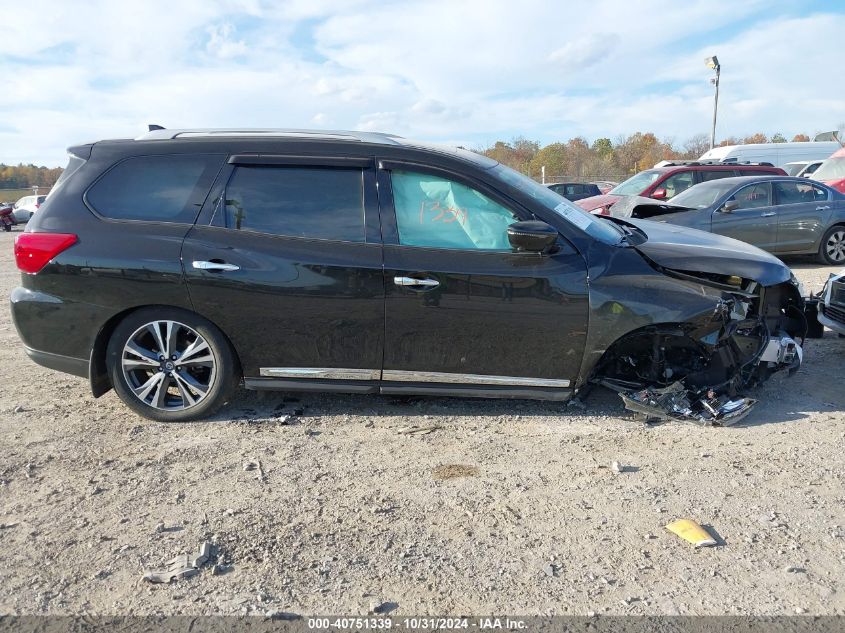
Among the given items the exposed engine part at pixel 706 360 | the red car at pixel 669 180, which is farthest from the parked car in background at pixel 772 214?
the exposed engine part at pixel 706 360

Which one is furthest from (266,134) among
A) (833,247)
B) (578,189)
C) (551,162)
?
(551,162)

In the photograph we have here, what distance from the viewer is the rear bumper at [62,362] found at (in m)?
4.11

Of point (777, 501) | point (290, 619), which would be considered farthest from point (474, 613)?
point (777, 501)

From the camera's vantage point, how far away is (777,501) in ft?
10.4

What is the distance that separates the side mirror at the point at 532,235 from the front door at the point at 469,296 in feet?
0.30

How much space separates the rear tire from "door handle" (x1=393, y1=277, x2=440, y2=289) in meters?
8.77

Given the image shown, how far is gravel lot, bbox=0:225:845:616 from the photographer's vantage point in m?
2.53

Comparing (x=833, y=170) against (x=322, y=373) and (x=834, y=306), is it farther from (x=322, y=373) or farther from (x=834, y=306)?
(x=322, y=373)

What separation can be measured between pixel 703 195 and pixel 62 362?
29.6 feet

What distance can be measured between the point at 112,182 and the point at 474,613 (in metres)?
3.40

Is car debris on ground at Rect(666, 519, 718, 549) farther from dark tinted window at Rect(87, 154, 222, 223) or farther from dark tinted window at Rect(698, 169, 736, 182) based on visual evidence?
dark tinted window at Rect(698, 169, 736, 182)

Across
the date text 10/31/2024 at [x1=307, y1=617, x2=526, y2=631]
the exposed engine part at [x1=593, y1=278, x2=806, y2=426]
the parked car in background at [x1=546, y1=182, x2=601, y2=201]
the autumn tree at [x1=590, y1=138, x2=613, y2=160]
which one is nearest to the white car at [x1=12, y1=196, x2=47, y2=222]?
the parked car in background at [x1=546, y1=182, x2=601, y2=201]

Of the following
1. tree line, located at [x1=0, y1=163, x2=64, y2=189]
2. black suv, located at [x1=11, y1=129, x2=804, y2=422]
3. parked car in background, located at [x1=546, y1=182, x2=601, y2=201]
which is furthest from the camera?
tree line, located at [x1=0, y1=163, x2=64, y2=189]

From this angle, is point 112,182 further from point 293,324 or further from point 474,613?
point 474,613
